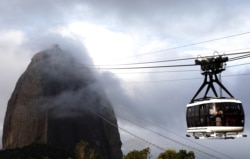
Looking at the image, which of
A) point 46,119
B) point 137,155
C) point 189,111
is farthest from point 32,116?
point 189,111

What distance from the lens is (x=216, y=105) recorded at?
3878 centimetres

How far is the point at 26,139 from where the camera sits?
19275cm

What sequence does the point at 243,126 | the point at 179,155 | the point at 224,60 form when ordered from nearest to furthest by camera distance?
the point at 224,60, the point at 243,126, the point at 179,155

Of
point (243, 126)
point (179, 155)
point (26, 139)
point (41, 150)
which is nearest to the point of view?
point (243, 126)

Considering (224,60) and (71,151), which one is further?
(71,151)

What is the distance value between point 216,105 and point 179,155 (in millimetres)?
88966

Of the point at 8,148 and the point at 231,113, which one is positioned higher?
the point at 8,148

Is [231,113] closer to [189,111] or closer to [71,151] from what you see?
[189,111]

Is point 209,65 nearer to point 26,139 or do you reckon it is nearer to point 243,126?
point 243,126

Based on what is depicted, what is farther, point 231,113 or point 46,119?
point 46,119

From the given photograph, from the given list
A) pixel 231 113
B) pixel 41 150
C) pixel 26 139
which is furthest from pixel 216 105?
pixel 26 139

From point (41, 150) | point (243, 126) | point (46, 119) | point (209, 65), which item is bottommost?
point (243, 126)

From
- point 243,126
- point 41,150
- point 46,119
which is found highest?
point 46,119

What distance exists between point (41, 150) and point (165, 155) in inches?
2900
